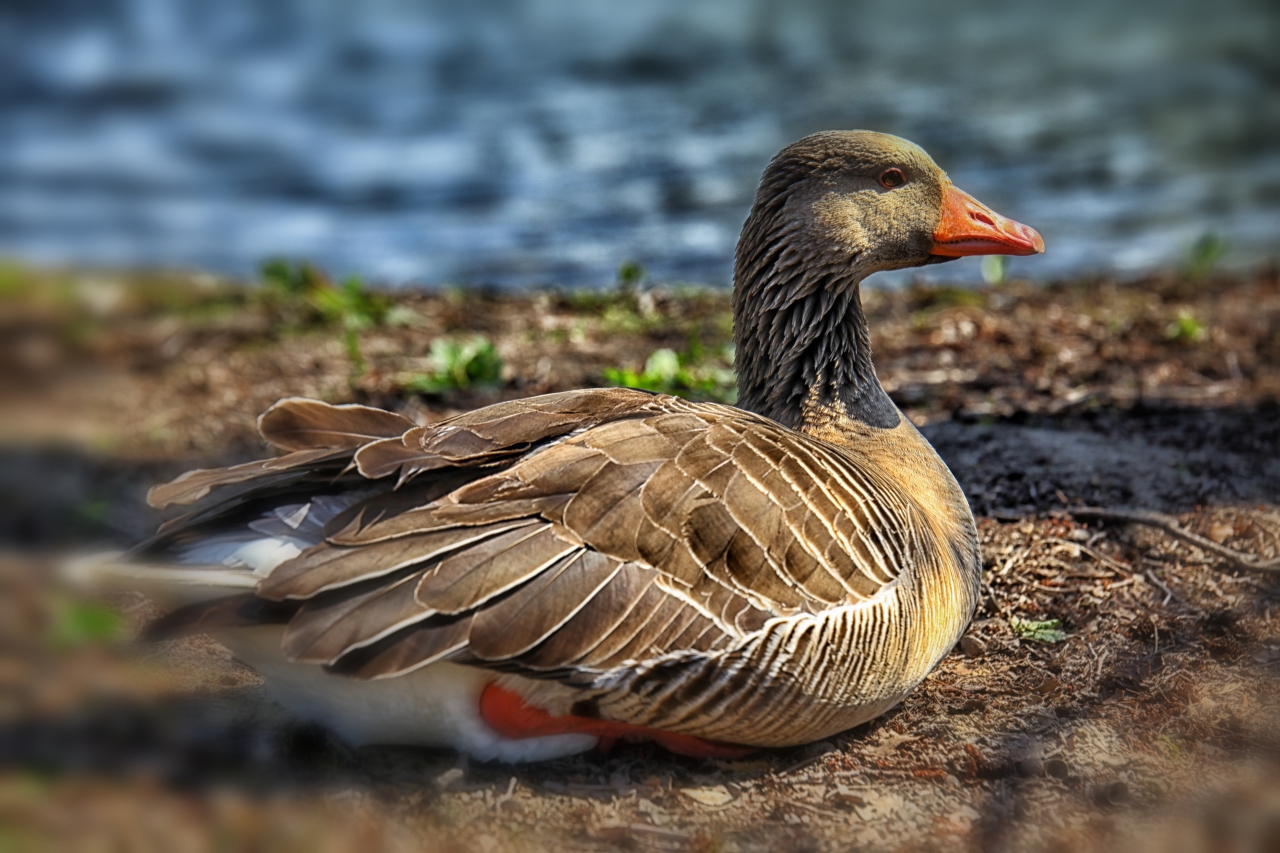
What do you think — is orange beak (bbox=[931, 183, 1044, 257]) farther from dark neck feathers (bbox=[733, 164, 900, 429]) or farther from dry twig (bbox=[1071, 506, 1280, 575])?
dry twig (bbox=[1071, 506, 1280, 575])

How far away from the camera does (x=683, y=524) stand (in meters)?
3.43

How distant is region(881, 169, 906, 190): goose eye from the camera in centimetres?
446

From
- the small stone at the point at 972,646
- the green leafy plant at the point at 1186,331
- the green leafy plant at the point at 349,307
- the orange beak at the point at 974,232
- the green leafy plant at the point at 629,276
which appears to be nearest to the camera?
the small stone at the point at 972,646

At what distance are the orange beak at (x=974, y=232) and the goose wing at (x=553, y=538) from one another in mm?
1275

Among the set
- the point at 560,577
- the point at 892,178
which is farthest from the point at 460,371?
the point at 560,577

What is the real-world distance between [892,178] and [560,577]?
2268mm

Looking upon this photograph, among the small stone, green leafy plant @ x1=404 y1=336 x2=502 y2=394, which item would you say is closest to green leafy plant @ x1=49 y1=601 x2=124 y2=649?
green leafy plant @ x1=404 y1=336 x2=502 y2=394

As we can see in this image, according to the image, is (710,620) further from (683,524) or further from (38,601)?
(38,601)

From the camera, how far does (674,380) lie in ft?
20.7

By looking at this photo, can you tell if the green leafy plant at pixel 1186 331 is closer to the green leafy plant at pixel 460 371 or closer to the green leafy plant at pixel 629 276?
the green leafy plant at pixel 629 276

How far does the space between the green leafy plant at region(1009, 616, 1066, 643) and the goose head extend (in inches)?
37.3

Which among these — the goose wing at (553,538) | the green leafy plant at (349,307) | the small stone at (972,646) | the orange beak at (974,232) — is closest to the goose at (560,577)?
the goose wing at (553,538)

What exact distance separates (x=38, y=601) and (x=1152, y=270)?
343 inches

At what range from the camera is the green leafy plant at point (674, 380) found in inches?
239
